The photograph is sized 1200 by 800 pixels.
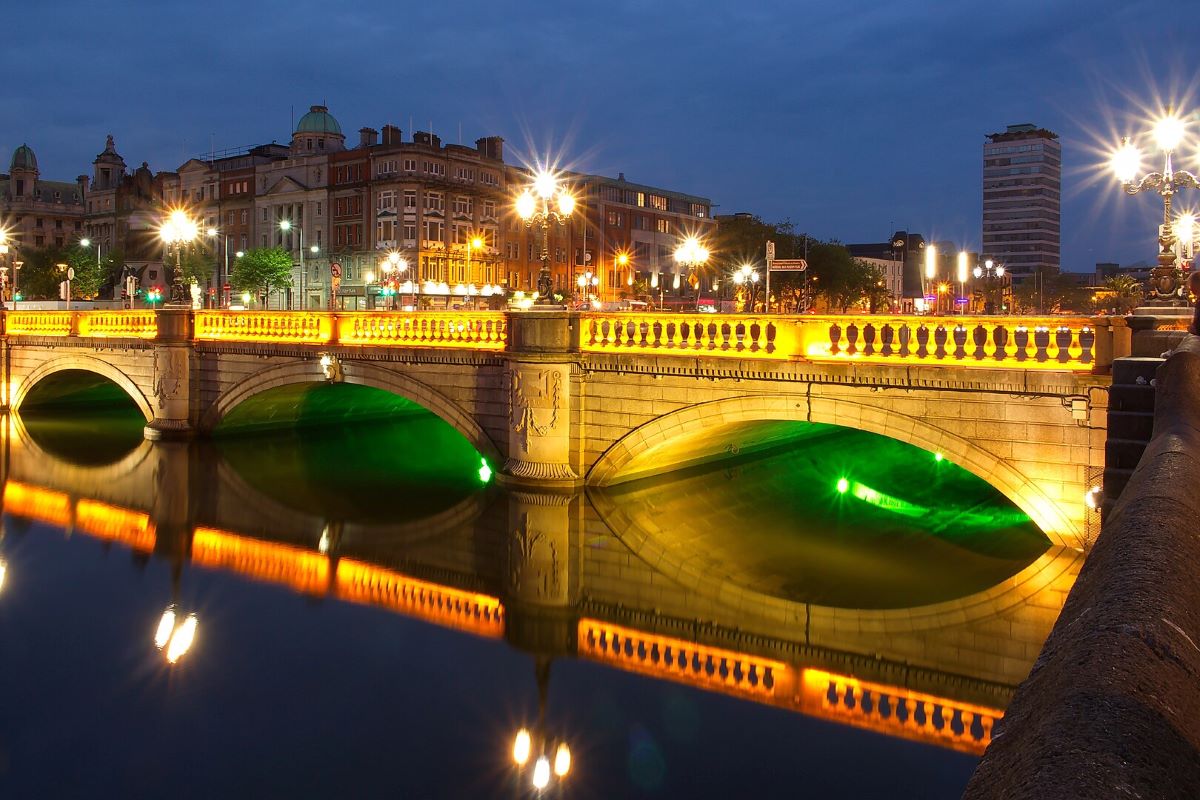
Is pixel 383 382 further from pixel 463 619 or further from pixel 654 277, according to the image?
pixel 654 277

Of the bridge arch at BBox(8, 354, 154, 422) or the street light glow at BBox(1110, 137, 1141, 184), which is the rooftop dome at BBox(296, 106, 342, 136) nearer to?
the bridge arch at BBox(8, 354, 154, 422)

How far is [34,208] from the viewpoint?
126 meters

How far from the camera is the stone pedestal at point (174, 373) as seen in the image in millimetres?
30156

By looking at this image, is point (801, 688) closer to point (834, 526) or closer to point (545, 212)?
point (834, 526)

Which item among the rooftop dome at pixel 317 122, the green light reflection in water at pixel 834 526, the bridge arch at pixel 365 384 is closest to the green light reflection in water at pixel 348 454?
the bridge arch at pixel 365 384

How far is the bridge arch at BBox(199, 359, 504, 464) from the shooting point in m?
23.8

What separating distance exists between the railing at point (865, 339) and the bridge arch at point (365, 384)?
3880 millimetres

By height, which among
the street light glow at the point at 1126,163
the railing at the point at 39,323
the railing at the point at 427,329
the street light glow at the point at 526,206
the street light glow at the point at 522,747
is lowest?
the street light glow at the point at 522,747

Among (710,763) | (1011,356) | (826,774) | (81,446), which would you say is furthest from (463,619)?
(81,446)

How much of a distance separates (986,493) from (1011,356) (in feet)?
32.6

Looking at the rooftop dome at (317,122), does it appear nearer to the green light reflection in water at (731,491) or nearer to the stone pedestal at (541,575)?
the green light reflection in water at (731,491)

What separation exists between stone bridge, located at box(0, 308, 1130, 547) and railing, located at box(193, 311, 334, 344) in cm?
6

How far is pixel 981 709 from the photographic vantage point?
11320 millimetres

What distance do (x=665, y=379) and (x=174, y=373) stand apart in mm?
17473
